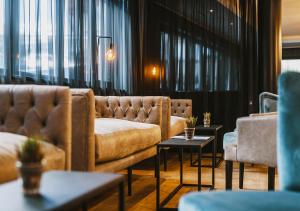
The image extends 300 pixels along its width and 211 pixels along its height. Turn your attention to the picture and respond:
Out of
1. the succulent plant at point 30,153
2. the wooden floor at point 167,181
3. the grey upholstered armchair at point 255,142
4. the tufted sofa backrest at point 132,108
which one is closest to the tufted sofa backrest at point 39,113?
the wooden floor at point 167,181

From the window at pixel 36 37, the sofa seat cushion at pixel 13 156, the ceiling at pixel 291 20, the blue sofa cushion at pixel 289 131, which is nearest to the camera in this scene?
the blue sofa cushion at pixel 289 131

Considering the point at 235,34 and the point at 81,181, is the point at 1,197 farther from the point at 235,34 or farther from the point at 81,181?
the point at 235,34

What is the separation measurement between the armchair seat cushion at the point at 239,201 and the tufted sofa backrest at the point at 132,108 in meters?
3.41

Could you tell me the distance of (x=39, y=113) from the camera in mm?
2447

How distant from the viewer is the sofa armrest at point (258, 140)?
9.23 ft

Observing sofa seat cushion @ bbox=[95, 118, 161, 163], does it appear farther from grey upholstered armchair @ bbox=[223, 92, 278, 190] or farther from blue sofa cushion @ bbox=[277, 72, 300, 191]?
blue sofa cushion @ bbox=[277, 72, 300, 191]

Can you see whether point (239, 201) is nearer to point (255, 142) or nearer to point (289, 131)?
point (289, 131)

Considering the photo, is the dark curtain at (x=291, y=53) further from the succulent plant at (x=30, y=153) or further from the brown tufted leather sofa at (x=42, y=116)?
the succulent plant at (x=30, y=153)

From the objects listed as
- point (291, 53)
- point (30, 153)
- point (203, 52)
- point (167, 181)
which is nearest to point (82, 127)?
point (30, 153)

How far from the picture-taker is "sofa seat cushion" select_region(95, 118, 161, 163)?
2.89 meters

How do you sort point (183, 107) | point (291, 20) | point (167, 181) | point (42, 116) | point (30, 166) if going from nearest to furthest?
point (30, 166) → point (42, 116) → point (167, 181) → point (183, 107) → point (291, 20)

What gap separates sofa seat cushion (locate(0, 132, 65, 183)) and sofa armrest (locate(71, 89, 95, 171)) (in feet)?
1.17

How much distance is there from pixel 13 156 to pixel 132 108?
3018 mm

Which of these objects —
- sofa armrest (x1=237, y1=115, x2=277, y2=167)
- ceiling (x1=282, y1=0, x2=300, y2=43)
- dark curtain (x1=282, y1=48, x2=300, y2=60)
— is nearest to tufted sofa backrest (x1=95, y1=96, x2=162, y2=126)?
sofa armrest (x1=237, y1=115, x2=277, y2=167)
